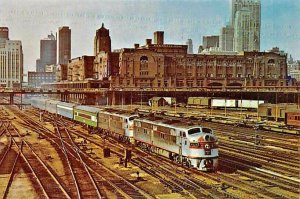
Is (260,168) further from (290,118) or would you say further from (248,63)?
(248,63)

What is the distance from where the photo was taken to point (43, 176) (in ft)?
93.8

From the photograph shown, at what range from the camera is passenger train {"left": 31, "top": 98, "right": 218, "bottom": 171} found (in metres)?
29.0

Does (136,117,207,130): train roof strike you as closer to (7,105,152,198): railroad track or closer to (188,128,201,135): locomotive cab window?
(188,128,201,135): locomotive cab window

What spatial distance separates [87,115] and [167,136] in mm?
30647

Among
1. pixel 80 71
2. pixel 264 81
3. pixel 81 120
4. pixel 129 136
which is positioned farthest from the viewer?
pixel 80 71

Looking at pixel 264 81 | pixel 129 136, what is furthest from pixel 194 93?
pixel 129 136

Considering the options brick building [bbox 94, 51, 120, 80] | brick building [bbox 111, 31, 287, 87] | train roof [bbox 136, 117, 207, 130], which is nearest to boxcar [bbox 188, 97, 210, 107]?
brick building [bbox 111, 31, 287, 87]

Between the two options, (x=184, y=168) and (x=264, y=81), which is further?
(x=264, y=81)

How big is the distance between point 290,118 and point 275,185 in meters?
32.1

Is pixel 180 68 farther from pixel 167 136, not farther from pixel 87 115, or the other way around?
pixel 167 136

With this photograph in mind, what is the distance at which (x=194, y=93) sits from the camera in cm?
12525

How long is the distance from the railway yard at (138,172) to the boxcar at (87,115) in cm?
994

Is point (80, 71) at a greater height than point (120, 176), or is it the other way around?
point (80, 71)

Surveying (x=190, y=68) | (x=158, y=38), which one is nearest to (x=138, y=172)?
(x=190, y=68)
